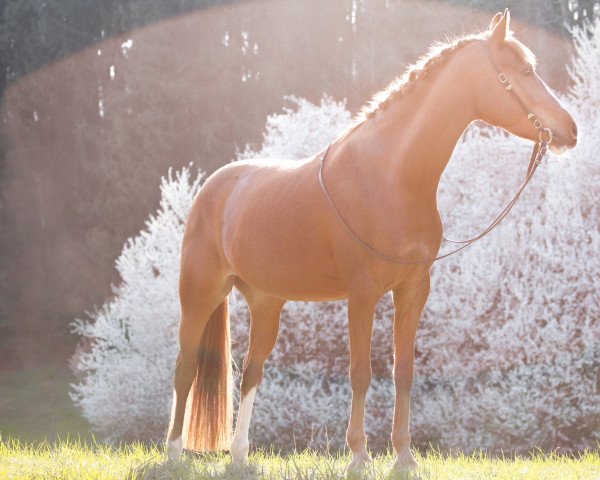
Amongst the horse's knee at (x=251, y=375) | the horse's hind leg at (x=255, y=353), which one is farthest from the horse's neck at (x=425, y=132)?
the horse's knee at (x=251, y=375)

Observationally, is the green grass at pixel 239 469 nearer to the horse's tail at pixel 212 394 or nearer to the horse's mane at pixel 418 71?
the horse's tail at pixel 212 394

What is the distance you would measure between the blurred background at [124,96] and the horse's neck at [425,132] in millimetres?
12365

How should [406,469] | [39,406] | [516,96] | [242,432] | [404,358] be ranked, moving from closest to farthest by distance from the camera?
[516,96] → [406,469] → [404,358] → [242,432] → [39,406]

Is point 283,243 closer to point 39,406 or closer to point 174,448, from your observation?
point 174,448

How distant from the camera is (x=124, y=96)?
56.9 ft

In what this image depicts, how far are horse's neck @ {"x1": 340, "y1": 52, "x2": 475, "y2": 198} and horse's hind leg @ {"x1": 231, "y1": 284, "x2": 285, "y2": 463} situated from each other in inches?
53.0

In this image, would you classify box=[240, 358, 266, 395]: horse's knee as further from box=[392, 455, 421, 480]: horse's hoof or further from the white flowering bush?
the white flowering bush

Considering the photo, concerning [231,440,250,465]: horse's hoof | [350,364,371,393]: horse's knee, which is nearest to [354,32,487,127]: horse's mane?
[350,364,371,393]: horse's knee

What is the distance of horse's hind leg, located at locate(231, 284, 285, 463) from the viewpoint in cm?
513

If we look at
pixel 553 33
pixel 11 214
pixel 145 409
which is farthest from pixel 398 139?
pixel 11 214

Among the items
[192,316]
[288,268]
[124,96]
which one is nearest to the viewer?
[288,268]

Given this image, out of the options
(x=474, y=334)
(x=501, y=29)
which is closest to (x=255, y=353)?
(x=501, y=29)

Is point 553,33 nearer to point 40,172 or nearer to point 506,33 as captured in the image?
point 40,172

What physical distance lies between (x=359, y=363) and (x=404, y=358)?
0.93ft
